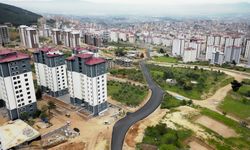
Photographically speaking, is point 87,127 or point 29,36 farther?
point 29,36

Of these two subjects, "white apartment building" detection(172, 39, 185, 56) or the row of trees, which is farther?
"white apartment building" detection(172, 39, 185, 56)

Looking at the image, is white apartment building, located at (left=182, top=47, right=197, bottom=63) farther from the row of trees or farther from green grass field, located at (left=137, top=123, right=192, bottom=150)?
the row of trees

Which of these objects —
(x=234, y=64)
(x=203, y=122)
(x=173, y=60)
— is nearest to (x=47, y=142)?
(x=203, y=122)

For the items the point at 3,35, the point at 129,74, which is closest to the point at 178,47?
the point at 129,74

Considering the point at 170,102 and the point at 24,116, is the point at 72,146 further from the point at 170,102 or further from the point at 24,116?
the point at 170,102

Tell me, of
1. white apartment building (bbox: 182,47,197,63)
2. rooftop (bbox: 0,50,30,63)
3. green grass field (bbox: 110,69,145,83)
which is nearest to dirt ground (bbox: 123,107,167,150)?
green grass field (bbox: 110,69,145,83)

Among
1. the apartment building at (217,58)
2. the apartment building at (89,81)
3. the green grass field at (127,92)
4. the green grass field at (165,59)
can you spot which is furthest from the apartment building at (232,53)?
the apartment building at (89,81)

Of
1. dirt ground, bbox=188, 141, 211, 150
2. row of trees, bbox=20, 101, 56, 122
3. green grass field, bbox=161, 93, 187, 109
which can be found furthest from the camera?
green grass field, bbox=161, 93, 187, 109
